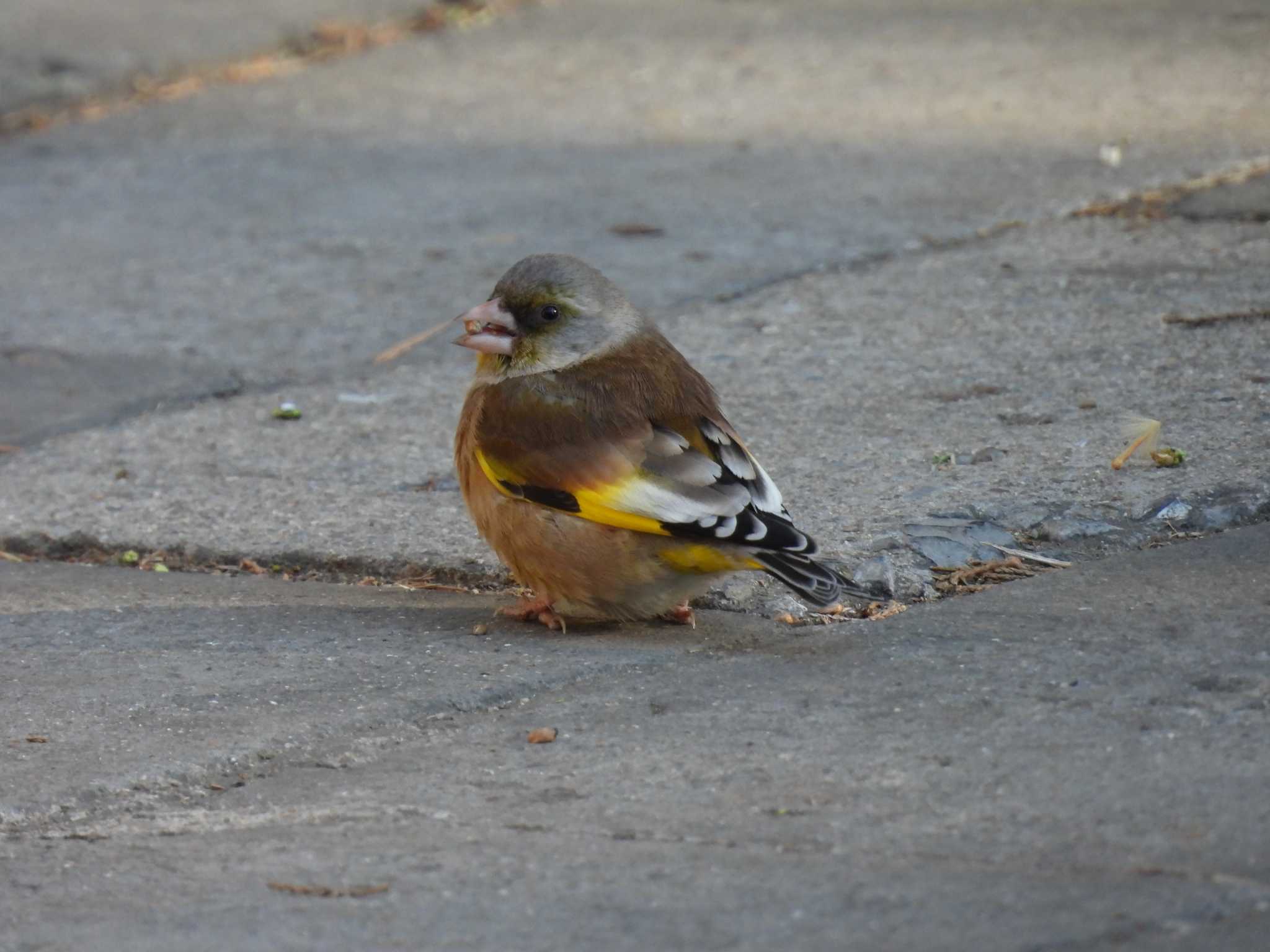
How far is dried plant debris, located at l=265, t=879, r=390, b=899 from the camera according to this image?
8.52 feet

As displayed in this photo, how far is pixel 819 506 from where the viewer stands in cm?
411

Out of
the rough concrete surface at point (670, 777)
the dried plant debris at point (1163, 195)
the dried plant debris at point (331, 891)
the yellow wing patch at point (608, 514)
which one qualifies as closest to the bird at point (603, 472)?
the yellow wing patch at point (608, 514)

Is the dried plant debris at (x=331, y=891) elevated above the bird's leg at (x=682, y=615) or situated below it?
above

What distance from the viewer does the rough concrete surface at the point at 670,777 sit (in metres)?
2.45

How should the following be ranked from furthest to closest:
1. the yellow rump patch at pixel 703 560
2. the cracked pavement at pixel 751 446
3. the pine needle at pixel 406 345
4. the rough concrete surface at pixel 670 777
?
the pine needle at pixel 406 345, the yellow rump patch at pixel 703 560, the cracked pavement at pixel 751 446, the rough concrete surface at pixel 670 777

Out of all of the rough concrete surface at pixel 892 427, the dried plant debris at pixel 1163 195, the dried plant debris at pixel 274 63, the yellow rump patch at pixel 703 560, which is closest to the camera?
the yellow rump patch at pixel 703 560

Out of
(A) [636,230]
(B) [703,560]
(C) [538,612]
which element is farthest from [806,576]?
(A) [636,230]

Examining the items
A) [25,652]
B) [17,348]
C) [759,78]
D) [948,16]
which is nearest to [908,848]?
[25,652]

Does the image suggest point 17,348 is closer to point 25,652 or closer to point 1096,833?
point 25,652

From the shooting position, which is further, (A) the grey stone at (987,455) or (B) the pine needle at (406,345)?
(B) the pine needle at (406,345)

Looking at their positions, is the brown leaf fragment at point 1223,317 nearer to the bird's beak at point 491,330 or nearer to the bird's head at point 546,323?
the bird's head at point 546,323

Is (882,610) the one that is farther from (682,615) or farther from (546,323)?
(546,323)

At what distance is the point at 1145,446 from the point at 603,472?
1430mm

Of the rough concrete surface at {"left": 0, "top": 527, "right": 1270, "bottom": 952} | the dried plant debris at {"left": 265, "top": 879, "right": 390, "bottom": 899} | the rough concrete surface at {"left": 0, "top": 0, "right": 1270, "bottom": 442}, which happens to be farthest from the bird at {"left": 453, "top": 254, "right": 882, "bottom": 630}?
the rough concrete surface at {"left": 0, "top": 0, "right": 1270, "bottom": 442}
